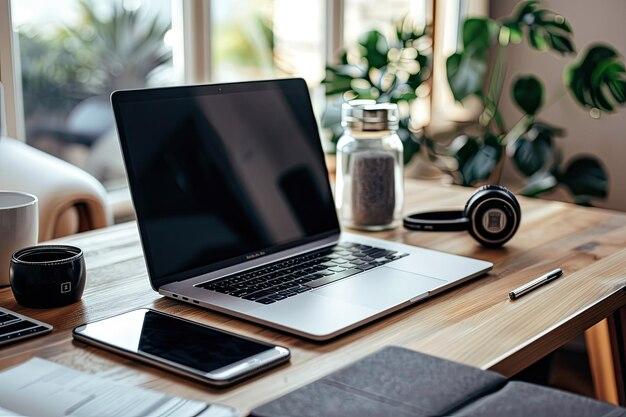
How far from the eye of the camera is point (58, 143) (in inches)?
103

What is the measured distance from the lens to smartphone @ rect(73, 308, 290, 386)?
93cm

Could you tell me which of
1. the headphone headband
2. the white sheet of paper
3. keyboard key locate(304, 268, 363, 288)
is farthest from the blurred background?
the white sheet of paper

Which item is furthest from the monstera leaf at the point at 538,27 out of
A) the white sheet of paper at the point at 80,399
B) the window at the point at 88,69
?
the white sheet of paper at the point at 80,399

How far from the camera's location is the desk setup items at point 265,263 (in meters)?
0.87

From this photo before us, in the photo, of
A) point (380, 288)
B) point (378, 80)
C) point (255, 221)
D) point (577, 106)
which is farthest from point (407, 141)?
point (380, 288)

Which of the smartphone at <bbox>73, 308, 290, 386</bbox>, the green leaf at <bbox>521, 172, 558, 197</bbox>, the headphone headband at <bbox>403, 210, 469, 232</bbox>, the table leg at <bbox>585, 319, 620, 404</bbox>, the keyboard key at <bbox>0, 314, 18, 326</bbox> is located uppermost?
the headphone headband at <bbox>403, 210, 469, 232</bbox>

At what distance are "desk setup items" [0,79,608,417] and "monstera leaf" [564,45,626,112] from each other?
51.5 inches

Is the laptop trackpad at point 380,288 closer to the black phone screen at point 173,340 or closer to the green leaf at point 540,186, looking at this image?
the black phone screen at point 173,340

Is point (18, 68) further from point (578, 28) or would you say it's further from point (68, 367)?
point (578, 28)

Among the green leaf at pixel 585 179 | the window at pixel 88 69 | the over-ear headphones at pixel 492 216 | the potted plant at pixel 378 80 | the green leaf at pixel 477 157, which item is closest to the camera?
the over-ear headphones at pixel 492 216

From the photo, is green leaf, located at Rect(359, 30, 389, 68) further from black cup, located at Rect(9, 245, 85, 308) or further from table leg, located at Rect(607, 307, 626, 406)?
black cup, located at Rect(9, 245, 85, 308)

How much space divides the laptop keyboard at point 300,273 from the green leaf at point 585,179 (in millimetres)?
1644

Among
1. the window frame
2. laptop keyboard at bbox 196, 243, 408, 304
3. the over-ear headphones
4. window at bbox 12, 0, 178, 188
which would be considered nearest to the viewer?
laptop keyboard at bbox 196, 243, 408, 304

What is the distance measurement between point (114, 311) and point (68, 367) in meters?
0.18
